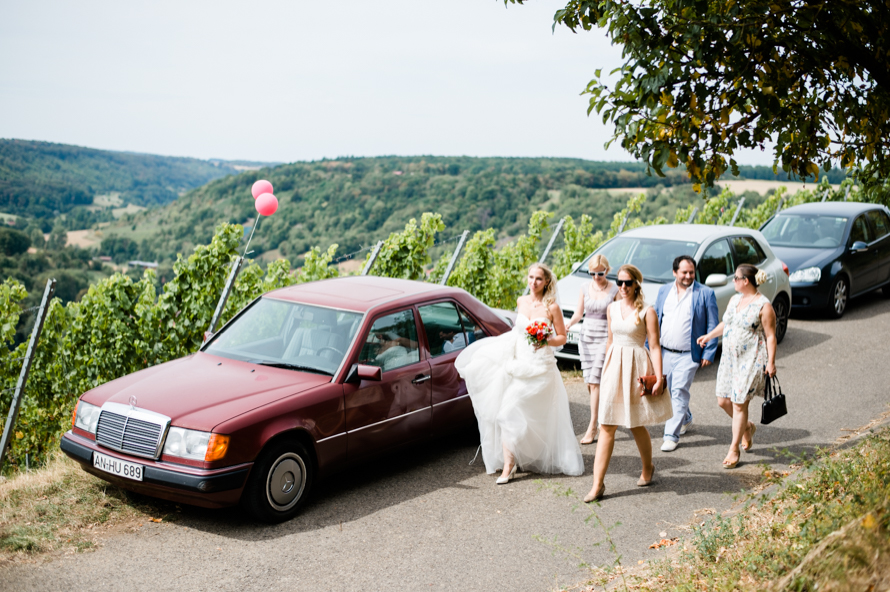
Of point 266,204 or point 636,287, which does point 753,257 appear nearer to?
point 636,287

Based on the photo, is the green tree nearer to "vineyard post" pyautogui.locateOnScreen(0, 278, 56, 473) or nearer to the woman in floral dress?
the woman in floral dress

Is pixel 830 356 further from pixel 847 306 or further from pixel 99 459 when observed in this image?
pixel 99 459

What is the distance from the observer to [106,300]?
10789 mm

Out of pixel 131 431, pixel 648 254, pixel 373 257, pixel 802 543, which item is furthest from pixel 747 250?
pixel 131 431

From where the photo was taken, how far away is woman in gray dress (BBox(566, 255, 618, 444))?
25.1ft

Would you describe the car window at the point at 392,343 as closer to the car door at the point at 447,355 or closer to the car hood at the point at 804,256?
the car door at the point at 447,355

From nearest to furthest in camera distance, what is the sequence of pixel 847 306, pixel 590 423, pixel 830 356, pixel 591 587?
1. pixel 591 587
2. pixel 590 423
3. pixel 830 356
4. pixel 847 306

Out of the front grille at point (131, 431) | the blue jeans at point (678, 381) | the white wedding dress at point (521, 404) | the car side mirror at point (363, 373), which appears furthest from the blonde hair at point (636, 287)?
the front grille at point (131, 431)

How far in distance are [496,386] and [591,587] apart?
2431mm

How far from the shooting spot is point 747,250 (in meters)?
11.7

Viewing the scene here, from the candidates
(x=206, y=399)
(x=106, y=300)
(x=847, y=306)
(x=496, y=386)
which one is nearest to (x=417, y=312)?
(x=496, y=386)

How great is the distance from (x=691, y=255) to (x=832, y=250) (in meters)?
5.01

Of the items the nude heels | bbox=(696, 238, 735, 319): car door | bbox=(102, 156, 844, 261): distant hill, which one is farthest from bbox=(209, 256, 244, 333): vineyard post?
bbox=(102, 156, 844, 261): distant hill

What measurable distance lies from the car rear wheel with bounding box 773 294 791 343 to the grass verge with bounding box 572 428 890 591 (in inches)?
242
